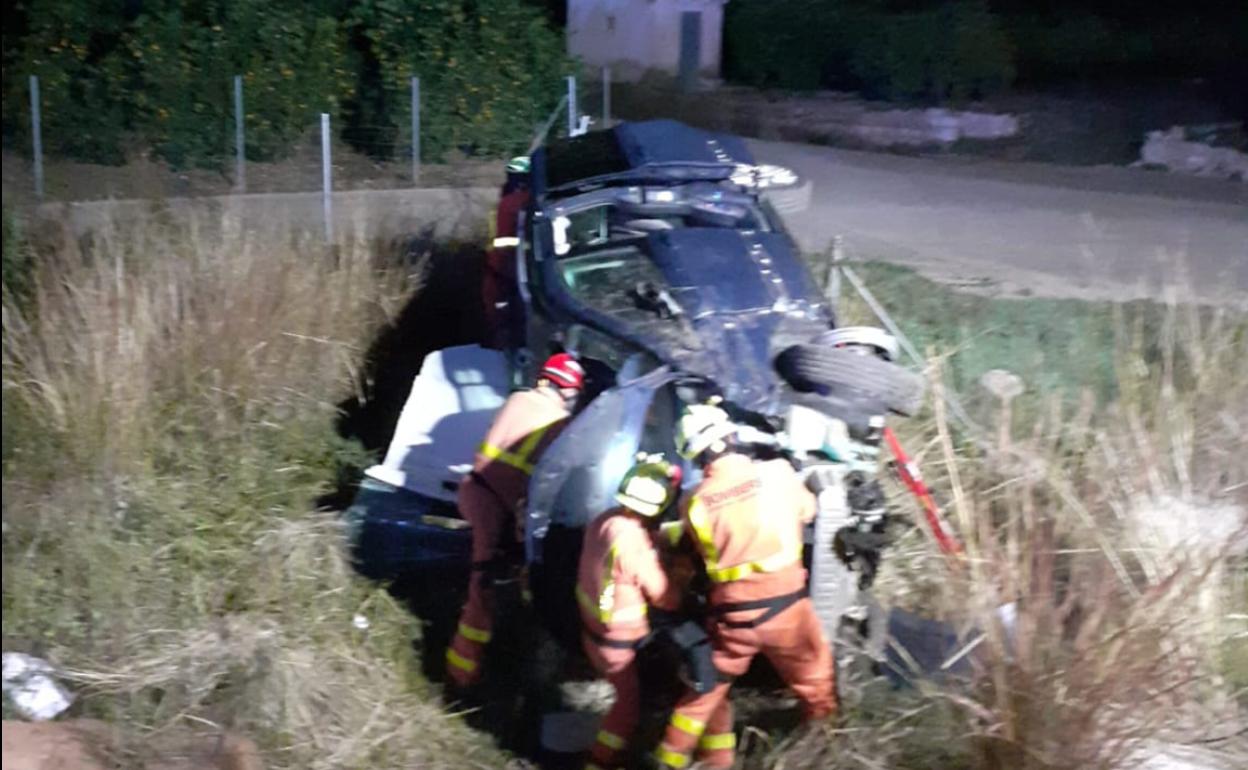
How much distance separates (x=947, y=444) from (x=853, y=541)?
1.99 ft

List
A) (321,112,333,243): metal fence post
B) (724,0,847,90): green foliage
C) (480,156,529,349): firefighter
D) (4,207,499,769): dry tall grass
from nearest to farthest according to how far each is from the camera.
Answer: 1. (4,207,499,769): dry tall grass
2. (480,156,529,349): firefighter
3. (321,112,333,243): metal fence post
4. (724,0,847,90): green foliage

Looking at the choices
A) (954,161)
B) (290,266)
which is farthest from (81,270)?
(954,161)

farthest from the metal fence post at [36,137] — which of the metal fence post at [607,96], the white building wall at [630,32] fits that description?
the white building wall at [630,32]

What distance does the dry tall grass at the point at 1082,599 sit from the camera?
3752mm

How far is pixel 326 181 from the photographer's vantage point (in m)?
8.18

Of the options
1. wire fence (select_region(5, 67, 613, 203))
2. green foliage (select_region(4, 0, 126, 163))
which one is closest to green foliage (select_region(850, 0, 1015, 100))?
wire fence (select_region(5, 67, 613, 203))

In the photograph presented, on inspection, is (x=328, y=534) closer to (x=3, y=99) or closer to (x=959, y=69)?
(x=3, y=99)

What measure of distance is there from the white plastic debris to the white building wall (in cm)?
612

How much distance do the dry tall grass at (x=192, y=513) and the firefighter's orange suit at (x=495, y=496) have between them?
0.27m

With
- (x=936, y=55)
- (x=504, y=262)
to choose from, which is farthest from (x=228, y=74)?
(x=936, y=55)

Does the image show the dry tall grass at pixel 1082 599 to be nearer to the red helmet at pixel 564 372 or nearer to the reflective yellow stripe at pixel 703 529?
the reflective yellow stripe at pixel 703 529

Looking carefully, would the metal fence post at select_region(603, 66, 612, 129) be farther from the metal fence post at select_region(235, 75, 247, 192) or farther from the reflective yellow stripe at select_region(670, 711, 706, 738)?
the reflective yellow stripe at select_region(670, 711, 706, 738)

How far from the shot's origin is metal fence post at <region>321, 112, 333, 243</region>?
25.5 ft

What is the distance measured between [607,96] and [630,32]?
824mm
